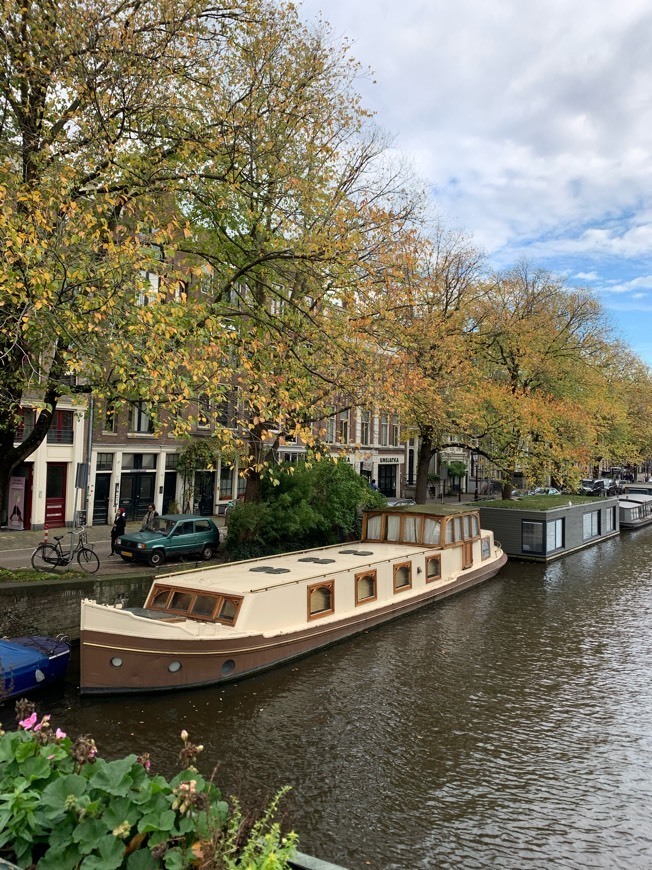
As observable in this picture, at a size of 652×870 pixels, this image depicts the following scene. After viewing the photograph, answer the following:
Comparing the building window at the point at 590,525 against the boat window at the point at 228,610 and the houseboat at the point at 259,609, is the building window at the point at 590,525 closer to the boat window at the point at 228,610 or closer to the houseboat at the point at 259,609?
the houseboat at the point at 259,609

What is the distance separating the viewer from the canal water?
8570 mm

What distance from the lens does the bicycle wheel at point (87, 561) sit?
1908cm

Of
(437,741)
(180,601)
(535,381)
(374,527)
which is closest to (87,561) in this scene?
(180,601)

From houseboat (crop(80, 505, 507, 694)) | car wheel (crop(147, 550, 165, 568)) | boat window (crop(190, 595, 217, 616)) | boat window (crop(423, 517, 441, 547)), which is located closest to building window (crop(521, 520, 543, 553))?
houseboat (crop(80, 505, 507, 694))

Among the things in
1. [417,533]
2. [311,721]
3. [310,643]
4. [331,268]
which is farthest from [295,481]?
[311,721]

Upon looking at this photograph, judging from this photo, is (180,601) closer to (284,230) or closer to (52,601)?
(52,601)

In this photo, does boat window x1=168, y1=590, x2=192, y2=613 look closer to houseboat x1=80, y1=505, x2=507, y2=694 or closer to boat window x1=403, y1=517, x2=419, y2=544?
houseboat x1=80, y1=505, x2=507, y2=694

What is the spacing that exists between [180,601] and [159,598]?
62cm

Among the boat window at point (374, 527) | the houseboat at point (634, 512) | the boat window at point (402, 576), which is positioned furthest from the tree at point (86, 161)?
the houseboat at point (634, 512)

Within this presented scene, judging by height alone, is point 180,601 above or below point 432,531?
below

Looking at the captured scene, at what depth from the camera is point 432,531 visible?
2206 centimetres

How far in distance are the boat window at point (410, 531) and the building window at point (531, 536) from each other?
10697mm

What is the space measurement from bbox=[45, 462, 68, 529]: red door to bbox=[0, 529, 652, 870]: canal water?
58.1 feet

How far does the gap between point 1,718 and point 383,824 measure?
7.08 meters
